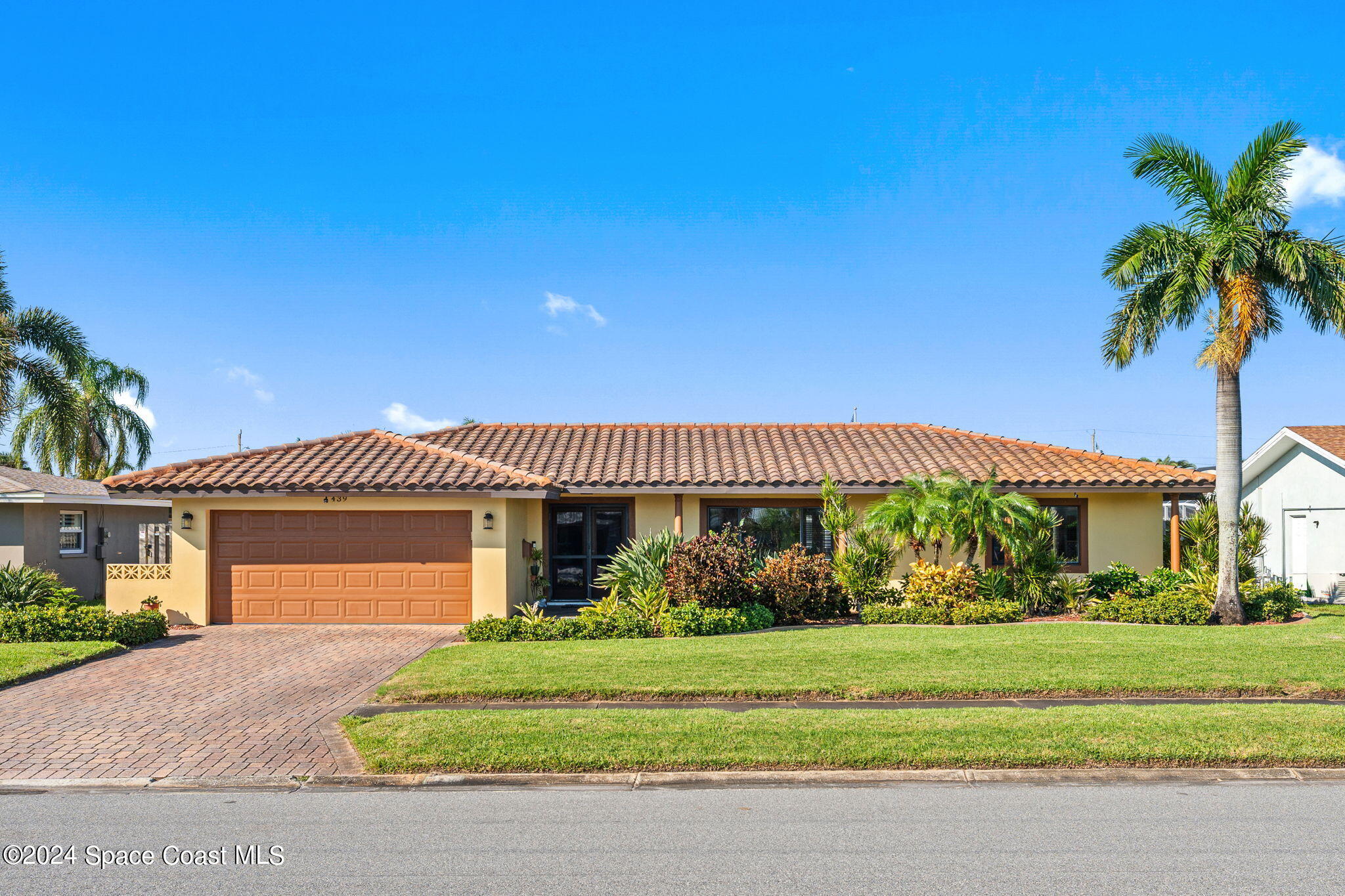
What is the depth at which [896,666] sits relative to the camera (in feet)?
36.6

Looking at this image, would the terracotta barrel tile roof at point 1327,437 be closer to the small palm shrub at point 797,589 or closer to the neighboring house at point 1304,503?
the neighboring house at point 1304,503

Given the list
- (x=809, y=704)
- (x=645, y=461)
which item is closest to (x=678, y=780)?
(x=809, y=704)

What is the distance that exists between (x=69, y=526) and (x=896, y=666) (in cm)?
2047

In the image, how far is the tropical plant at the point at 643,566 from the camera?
1588 centimetres

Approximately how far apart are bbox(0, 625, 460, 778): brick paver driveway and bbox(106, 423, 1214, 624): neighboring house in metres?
1.95

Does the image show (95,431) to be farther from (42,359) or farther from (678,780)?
(678,780)

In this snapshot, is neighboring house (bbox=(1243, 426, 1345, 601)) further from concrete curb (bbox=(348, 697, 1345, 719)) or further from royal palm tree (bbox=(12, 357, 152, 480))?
royal palm tree (bbox=(12, 357, 152, 480))

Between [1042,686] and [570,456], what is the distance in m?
13.2

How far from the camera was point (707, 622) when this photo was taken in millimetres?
14664

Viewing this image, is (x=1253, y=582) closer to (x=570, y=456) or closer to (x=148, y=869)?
(x=570, y=456)

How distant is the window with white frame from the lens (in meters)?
22.1

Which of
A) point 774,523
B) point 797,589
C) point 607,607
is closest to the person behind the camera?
point 607,607

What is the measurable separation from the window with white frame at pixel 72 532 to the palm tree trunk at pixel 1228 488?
957 inches

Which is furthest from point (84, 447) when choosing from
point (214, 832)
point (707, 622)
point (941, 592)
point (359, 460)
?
point (214, 832)
